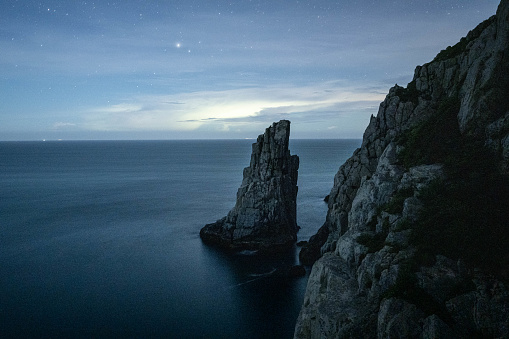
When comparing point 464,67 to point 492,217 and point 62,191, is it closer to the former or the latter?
point 492,217

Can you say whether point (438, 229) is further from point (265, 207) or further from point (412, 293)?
point (265, 207)

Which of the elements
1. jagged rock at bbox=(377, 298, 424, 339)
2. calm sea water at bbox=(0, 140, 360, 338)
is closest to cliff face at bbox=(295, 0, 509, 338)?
jagged rock at bbox=(377, 298, 424, 339)

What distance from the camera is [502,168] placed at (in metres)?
21.8

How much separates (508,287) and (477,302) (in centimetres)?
168

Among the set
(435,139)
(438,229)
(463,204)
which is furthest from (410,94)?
(438,229)

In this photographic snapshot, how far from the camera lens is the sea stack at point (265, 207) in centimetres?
6269

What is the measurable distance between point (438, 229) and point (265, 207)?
44.6m

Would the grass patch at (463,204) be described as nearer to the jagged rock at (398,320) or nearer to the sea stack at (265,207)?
the jagged rock at (398,320)

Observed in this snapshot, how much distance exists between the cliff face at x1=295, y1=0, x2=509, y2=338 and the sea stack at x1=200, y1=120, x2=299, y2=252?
3365 centimetres

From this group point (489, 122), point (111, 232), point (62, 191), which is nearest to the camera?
point (489, 122)

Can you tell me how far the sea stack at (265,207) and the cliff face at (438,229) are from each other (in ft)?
110

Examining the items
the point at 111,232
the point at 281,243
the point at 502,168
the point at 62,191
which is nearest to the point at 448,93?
the point at 502,168

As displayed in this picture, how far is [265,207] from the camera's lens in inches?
2515

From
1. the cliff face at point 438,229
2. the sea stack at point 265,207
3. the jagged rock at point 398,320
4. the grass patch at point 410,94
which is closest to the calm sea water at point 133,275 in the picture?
the sea stack at point 265,207
